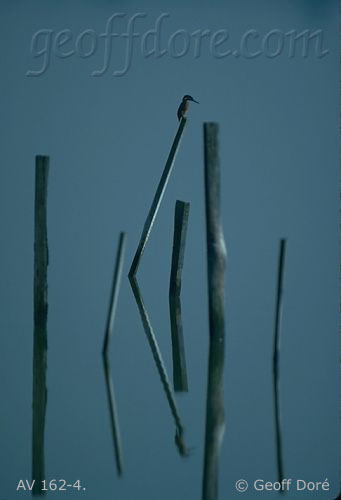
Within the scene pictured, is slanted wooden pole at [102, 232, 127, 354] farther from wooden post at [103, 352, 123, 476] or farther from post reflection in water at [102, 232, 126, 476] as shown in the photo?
wooden post at [103, 352, 123, 476]

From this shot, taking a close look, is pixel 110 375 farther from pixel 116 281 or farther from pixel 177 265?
pixel 177 265

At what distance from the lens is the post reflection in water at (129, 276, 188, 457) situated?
17.4ft

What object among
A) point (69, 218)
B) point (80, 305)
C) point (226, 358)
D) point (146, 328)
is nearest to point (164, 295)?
point (80, 305)

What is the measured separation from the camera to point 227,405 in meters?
5.90

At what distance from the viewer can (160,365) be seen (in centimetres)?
693

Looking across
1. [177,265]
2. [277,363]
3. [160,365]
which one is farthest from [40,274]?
[177,265]

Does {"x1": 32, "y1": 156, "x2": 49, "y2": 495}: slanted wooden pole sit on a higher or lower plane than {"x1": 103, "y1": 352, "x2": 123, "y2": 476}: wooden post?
higher

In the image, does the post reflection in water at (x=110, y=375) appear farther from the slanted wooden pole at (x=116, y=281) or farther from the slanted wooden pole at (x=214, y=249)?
the slanted wooden pole at (x=214, y=249)

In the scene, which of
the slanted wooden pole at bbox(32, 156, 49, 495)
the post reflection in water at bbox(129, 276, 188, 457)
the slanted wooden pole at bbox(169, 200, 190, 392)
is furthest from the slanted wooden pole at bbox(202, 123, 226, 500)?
the slanted wooden pole at bbox(32, 156, 49, 495)

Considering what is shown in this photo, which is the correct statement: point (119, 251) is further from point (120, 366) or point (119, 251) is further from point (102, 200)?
point (102, 200)

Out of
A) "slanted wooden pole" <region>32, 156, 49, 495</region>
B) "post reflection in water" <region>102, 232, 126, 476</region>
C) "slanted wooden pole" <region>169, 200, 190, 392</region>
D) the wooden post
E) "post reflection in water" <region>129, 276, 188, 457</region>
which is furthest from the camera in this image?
"slanted wooden pole" <region>169, 200, 190, 392</region>

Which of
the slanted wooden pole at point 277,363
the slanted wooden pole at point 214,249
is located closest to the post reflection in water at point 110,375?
the slanted wooden pole at point 214,249

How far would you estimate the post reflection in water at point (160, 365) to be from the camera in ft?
17.4

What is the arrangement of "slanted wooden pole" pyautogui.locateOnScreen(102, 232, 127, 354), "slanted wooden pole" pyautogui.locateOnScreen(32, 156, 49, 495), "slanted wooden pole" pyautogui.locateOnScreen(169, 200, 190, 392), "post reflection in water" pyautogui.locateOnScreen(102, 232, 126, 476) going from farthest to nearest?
"slanted wooden pole" pyautogui.locateOnScreen(169, 200, 190, 392) < "slanted wooden pole" pyautogui.locateOnScreen(32, 156, 49, 495) < "slanted wooden pole" pyautogui.locateOnScreen(102, 232, 127, 354) < "post reflection in water" pyautogui.locateOnScreen(102, 232, 126, 476)
